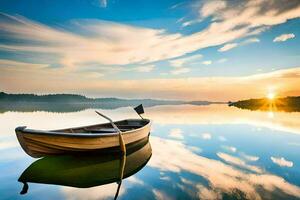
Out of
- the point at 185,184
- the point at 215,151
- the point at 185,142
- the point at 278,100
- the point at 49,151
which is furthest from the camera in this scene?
the point at 278,100

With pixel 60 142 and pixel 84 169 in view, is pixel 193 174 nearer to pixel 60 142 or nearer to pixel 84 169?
pixel 84 169

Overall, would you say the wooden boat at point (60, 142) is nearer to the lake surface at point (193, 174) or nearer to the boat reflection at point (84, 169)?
the boat reflection at point (84, 169)

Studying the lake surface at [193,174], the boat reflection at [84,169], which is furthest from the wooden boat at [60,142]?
the lake surface at [193,174]

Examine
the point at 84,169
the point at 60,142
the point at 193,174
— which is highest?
the point at 60,142

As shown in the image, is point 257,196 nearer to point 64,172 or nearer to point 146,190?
point 146,190

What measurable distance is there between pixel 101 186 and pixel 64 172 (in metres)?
2.35

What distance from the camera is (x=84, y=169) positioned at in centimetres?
1093

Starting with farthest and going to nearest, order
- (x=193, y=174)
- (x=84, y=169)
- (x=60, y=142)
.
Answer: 1. (x=60, y=142)
2. (x=84, y=169)
3. (x=193, y=174)

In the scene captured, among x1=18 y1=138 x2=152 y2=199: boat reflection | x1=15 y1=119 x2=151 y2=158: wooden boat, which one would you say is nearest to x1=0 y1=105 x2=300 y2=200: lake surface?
x1=18 y1=138 x2=152 y2=199: boat reflection

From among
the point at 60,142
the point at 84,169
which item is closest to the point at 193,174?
the point at 84,169

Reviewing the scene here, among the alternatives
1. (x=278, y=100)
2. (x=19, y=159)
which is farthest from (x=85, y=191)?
(x=278, y=100)

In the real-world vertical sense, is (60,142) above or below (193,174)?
above

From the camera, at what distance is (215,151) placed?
1512cm

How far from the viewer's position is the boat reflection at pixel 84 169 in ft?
31.1
